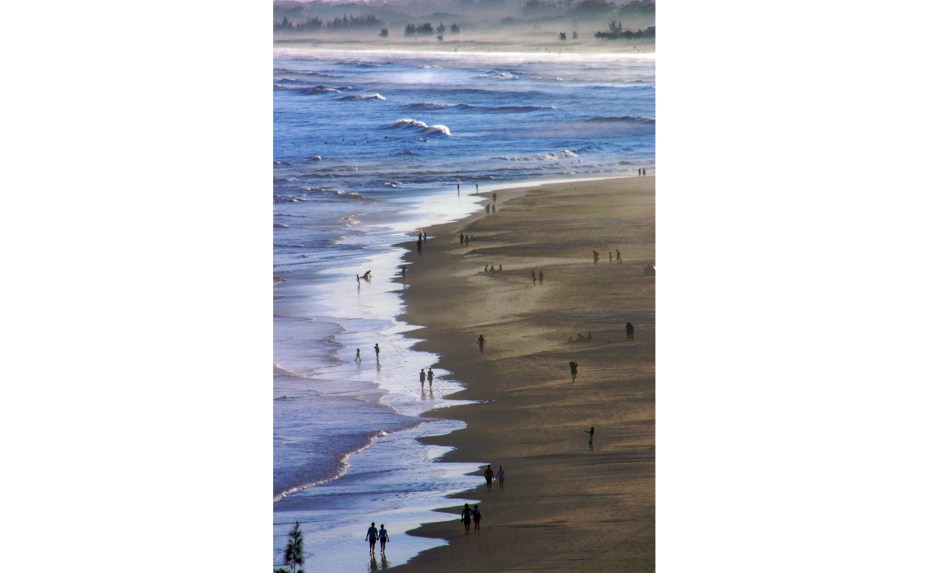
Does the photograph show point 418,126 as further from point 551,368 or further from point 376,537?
point 376,537

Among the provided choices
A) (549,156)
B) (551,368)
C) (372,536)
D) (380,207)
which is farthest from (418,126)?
(372,536)

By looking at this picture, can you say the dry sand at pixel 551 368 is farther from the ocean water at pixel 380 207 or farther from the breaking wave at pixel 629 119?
the breaking wave at pixel 629 119

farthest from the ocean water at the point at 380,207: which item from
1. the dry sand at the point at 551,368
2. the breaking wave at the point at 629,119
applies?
the dry sand at the point at 551,368

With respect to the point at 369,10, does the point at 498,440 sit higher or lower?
lower
